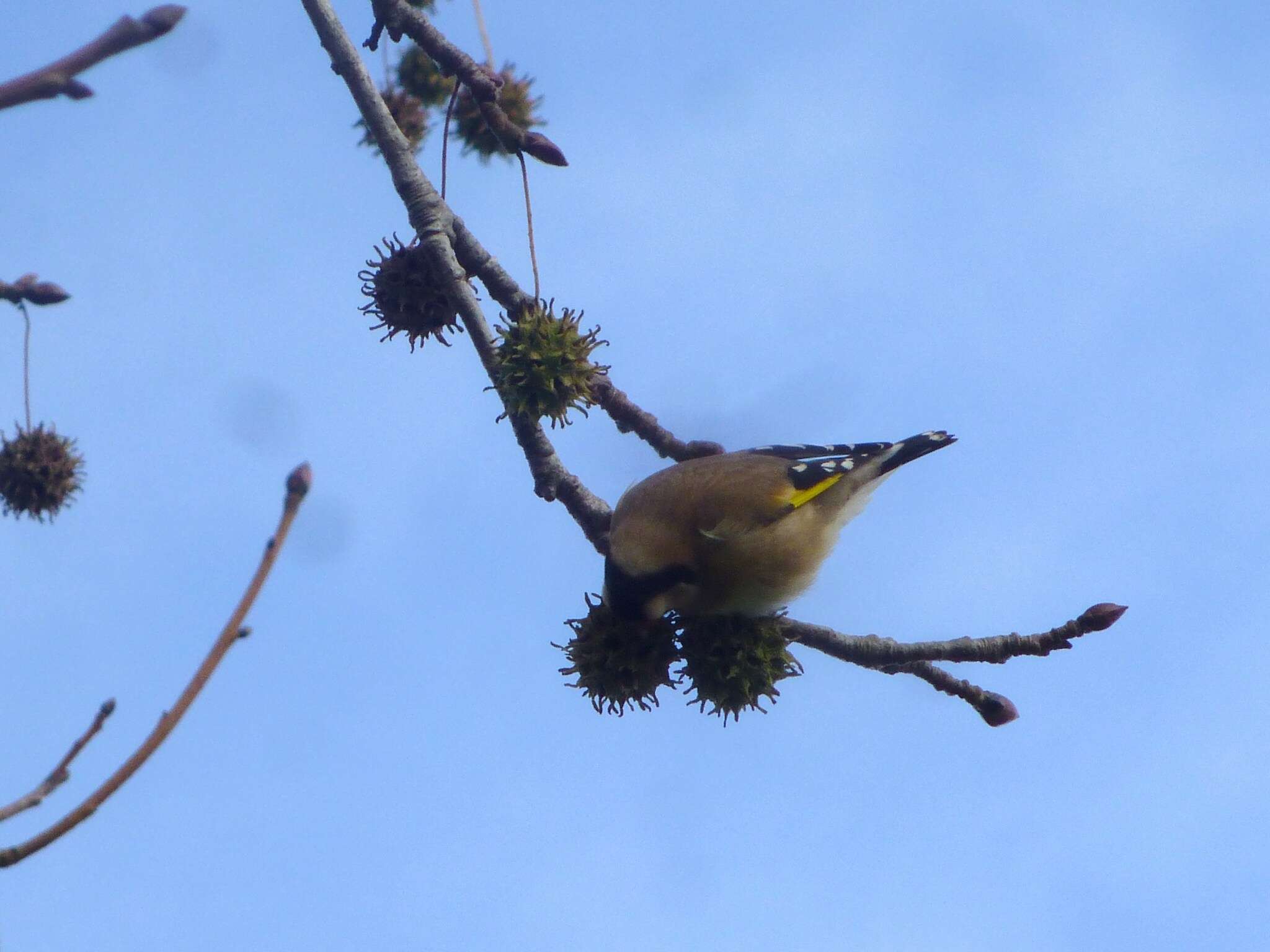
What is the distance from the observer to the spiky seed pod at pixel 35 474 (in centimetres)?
556

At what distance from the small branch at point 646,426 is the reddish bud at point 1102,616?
5.16 feet

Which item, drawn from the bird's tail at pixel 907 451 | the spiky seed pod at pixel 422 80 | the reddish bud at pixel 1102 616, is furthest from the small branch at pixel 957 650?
the spiky seed pod at pixel 422 80

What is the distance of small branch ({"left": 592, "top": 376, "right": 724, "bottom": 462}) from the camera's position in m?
4.86

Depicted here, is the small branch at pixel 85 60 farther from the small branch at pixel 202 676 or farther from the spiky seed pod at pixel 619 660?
the spiky seed pod at pixel 619 660

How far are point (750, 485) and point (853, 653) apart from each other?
126 centimetres

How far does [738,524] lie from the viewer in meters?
5.20

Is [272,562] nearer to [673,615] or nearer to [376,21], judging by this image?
[673,615]

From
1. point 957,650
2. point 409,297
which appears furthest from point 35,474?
point 957,650

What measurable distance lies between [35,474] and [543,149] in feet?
9.93

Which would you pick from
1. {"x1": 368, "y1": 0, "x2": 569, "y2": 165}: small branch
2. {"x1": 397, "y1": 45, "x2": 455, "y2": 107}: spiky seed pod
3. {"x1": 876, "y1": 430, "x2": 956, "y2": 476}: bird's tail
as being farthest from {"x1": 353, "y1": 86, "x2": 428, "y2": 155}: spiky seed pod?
{"x1": 876, "y1": 430, "x2": 956, "y2": 476}: bird's tail

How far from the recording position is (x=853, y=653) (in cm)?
441

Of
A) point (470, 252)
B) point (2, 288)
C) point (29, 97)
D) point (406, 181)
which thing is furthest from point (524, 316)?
point (29, 97)

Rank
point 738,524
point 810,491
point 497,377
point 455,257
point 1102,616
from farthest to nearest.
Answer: point 810,491
point 738,524
point 455,257
point 497,377
point 1102,616

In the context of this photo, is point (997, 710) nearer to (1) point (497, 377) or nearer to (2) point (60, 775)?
(1) point (497, 377)
